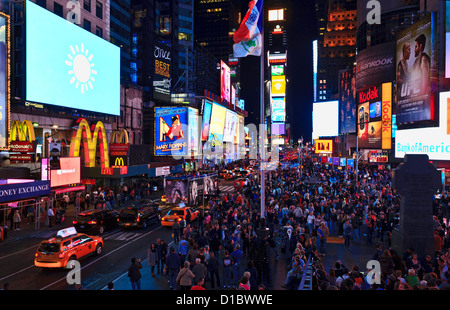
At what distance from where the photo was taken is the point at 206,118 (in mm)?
66500

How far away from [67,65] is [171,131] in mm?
26203

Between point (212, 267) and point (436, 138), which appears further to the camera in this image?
point (436, 138)

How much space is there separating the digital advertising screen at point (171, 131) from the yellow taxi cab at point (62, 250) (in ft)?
133

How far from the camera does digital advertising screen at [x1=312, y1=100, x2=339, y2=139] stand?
9400 cm

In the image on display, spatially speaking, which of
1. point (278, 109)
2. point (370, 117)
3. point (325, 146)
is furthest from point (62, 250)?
point (278, 109)

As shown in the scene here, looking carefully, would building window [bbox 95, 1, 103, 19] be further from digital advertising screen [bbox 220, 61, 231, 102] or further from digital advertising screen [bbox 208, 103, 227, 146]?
digital advertising screen [bbox 220, 61, 231, 102]

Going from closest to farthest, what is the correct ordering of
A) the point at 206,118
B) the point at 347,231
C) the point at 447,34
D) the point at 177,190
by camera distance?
the point at 347,231, the point at 177,190, the point at 447,34, the point at 206,118

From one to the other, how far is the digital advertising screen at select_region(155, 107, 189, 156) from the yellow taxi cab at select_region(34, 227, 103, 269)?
40519 millimetres

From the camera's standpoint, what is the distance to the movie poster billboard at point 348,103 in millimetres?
79188

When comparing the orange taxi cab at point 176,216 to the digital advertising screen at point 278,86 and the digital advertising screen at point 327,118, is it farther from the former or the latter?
the digital advertising screen at point 278,86

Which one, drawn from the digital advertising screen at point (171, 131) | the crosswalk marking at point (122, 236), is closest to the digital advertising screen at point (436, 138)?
the crosswalk marking at point (122, 236)

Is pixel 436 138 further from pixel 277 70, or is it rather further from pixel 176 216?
pixel 277 70
